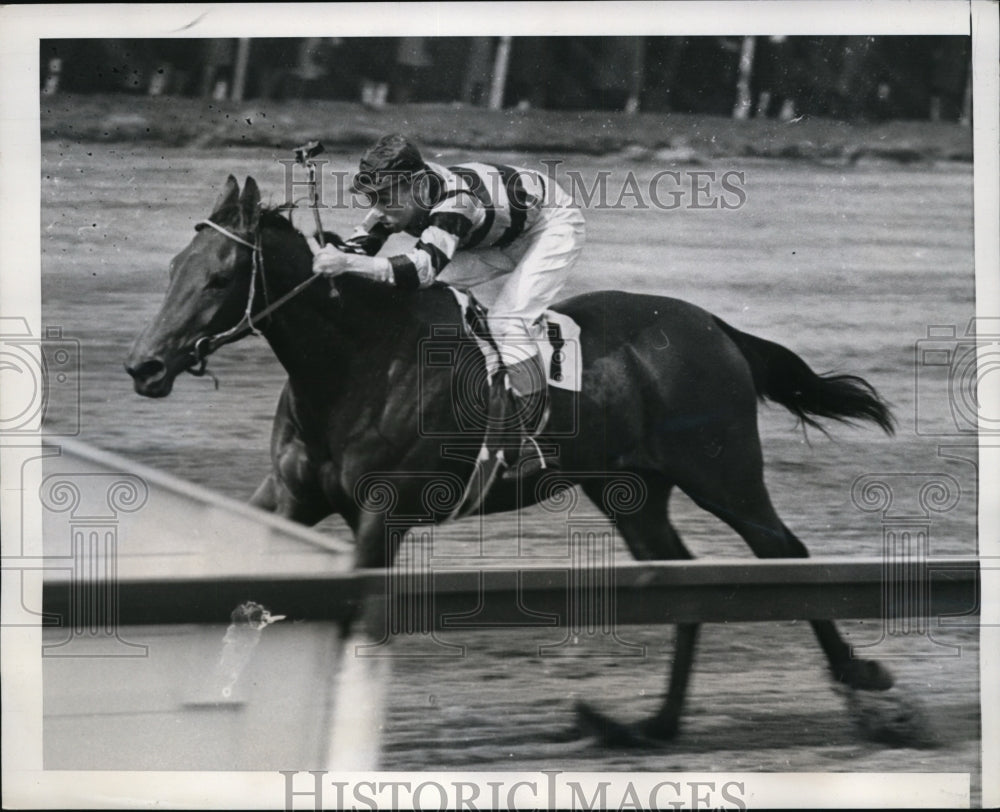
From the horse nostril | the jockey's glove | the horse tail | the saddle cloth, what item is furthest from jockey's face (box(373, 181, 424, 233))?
the horse tail

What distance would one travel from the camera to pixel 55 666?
4.25 metres

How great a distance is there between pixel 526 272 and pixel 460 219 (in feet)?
0.98

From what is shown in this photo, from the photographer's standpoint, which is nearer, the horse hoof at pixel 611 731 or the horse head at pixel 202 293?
the horse head at pixel 202 293

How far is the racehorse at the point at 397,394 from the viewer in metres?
4.18

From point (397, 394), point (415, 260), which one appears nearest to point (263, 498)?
point (397, 394)

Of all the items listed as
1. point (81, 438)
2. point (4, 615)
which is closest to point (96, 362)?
point (81, 438)

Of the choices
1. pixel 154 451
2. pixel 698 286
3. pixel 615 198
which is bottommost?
pixel 154 451

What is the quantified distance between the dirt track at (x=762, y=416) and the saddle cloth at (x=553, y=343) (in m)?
0.16

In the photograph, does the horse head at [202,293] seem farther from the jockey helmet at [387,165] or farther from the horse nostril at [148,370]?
the jockey helmet at [387,165]

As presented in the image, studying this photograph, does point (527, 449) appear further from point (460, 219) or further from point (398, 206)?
point (398, 206)

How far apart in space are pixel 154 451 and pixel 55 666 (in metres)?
0.84

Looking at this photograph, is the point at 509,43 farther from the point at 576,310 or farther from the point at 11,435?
the point at 11,435

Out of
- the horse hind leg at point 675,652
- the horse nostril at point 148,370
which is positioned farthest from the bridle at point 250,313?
the horse hind leg at point 675,652

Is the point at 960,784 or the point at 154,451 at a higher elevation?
the point at 154,451
